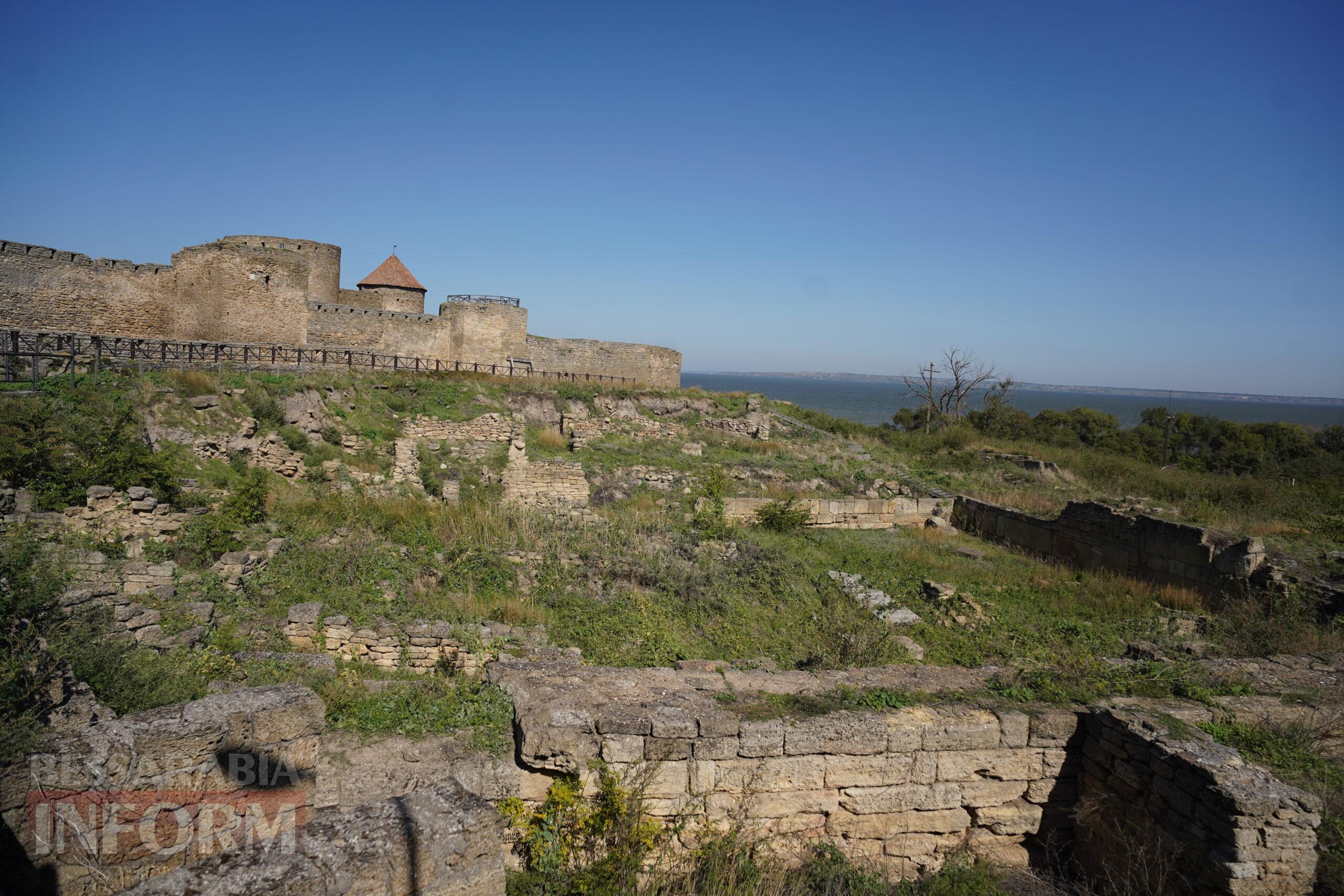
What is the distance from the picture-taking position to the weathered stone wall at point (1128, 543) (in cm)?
1057

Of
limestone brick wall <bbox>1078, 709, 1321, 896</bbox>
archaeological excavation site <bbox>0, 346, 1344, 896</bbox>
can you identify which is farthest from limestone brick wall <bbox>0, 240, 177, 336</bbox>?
limestone brick wall <bbox>1078, 709, 1321, 896</bbox>

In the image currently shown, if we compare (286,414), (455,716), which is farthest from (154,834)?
(286,414)

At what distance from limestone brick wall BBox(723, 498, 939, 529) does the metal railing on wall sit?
41.7ft

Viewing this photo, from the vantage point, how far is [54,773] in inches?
126

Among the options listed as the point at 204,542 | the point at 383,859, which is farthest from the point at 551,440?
the point at 383,859

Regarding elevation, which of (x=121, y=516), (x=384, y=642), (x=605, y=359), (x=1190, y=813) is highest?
(x=605, y=359)

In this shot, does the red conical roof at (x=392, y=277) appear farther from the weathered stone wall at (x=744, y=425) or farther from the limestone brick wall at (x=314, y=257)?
the weathered stone wall at (x=744, y=425)

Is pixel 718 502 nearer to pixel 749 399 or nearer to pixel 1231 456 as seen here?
pixel 749 399

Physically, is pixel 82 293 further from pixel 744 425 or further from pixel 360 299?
pixel 744 425

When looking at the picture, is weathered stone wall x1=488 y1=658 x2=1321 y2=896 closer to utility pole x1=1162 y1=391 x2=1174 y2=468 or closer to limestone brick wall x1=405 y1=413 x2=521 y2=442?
limestone brick wall x1=405 y1=413 x2=521 y2=442

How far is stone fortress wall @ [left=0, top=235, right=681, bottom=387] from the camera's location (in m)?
19.6

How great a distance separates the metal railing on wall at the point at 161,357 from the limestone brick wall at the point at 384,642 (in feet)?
29.8

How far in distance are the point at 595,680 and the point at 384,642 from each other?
9.79 ft

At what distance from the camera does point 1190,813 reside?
4480 mm
